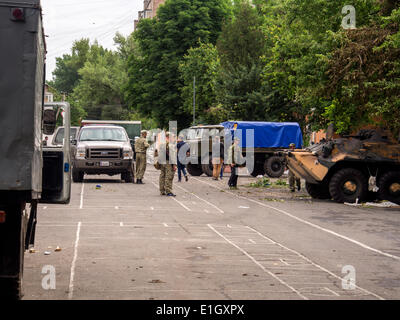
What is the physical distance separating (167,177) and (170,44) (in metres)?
38.8

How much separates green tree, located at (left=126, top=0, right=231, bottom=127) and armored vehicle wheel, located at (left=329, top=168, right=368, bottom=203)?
36.0 metres

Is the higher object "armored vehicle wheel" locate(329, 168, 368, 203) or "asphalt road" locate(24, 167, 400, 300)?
"armored vehicle wheel" locate(329, 168, 368, 203)

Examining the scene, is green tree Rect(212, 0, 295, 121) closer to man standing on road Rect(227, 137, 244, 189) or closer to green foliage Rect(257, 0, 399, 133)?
green foliage Rect(257, 0, 399, 133)

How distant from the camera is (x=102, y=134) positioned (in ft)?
90.8

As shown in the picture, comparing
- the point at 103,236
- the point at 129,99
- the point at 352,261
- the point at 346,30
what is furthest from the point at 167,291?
the point at 129,99

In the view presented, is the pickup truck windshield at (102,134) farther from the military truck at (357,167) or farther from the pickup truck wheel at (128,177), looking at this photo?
the military truck at (357,167)

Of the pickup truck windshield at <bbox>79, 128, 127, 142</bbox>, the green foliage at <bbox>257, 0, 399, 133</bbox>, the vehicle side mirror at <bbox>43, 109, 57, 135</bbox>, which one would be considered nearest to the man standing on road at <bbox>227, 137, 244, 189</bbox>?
the green foliage at <bbox>257, 0, 399, 133</bbox>

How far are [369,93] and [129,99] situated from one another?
145 feet

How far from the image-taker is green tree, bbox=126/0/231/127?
5794 centimetres

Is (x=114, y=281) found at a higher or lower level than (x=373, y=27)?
lower

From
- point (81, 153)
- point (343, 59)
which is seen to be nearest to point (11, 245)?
point (343, 59)

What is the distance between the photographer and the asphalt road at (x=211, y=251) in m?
7.81

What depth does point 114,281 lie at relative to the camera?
8.06 meters
